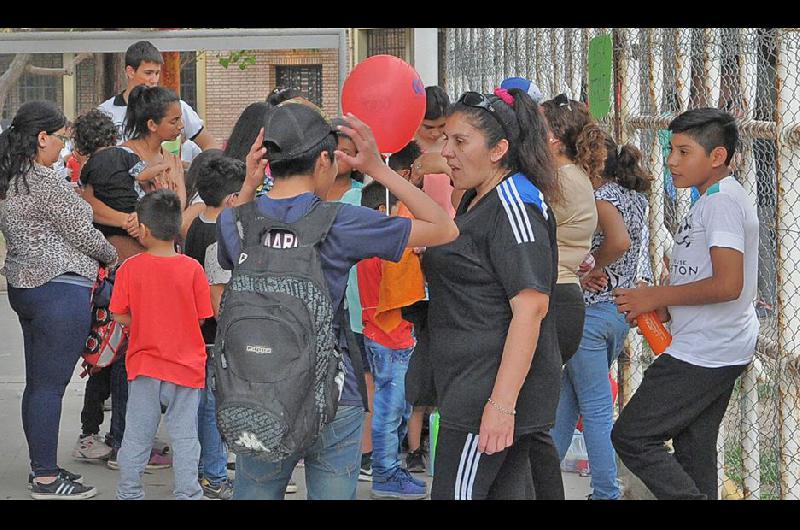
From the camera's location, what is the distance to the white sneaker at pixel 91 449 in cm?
626

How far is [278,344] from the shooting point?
3123 millimetres

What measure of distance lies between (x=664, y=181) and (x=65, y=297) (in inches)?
124

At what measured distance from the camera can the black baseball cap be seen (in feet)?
10.7

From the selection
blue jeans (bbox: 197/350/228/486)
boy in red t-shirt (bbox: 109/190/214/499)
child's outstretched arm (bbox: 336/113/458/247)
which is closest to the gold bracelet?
child's outstretched arm (bbox: 336/113/458/247)

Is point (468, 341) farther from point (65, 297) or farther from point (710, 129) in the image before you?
point (65, 297)

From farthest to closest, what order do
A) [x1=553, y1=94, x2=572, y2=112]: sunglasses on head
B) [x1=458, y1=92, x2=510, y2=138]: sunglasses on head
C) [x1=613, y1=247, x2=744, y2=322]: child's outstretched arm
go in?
1. [x1=553, y1=94, x2=572, y2=112]: sunglasses on head
2. [x1=613, y1=247, x2=744, y2=322]: child's outstretched arm
3. [x1=458, y1=92, x2=510, y2=138]: sunglasses on head

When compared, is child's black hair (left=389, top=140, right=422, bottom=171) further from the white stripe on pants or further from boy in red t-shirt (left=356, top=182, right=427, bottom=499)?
the white stripe on pants

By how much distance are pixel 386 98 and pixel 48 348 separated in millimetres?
2045

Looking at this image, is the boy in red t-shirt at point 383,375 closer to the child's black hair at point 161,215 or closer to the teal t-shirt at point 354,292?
the teal t-shirt at point 354,292

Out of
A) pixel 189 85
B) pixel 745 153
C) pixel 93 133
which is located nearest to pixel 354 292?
pixel 93 133

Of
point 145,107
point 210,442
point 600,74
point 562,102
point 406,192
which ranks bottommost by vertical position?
point 210,442

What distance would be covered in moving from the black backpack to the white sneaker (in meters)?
3.27

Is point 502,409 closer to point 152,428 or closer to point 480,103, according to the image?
point 480,103

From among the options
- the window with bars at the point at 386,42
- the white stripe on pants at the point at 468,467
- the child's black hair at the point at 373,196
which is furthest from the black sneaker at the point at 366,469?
the window with bars at the point at 386,42
